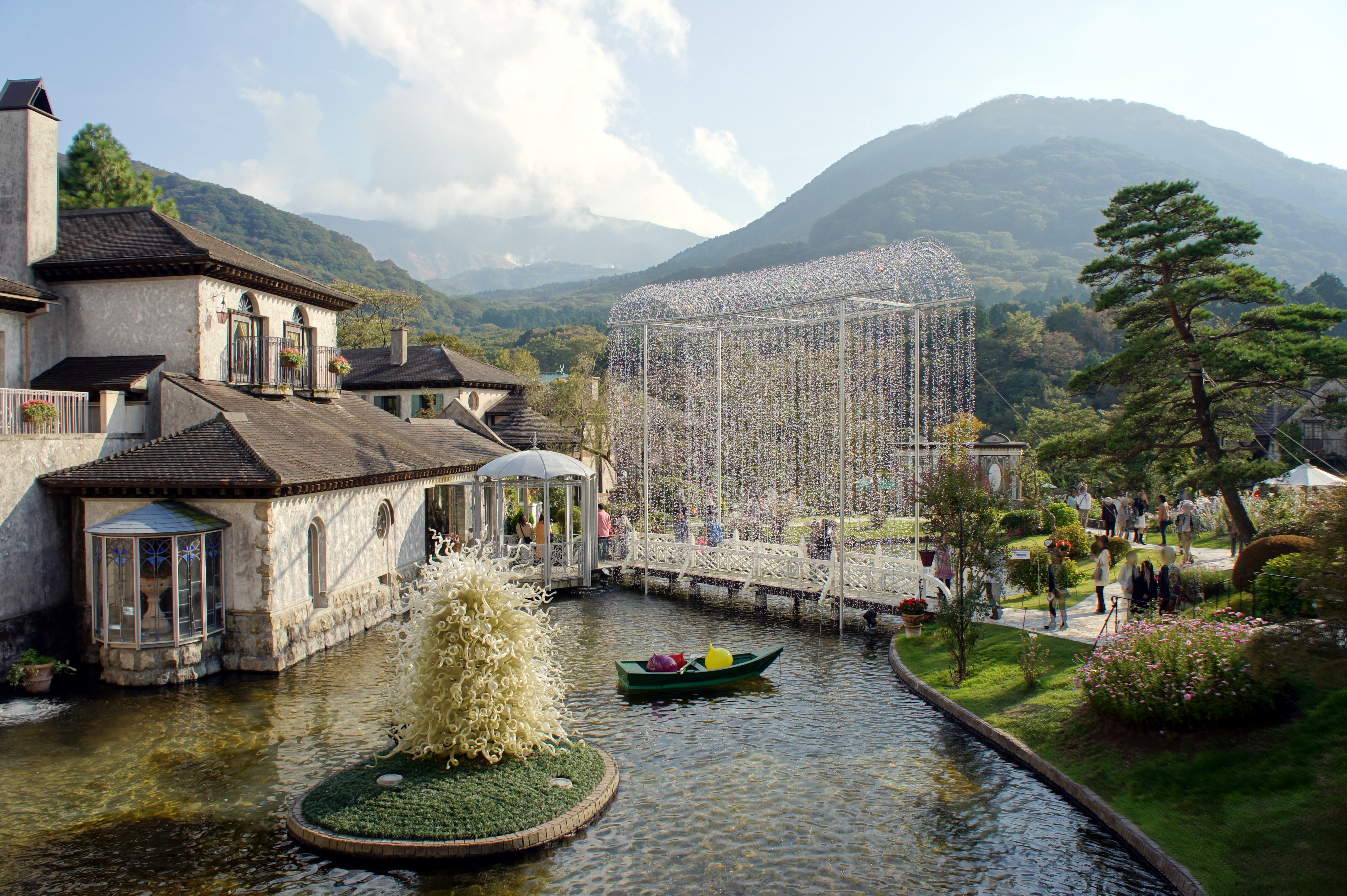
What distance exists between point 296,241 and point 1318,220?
234383 millimetres

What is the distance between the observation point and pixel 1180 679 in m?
11.2

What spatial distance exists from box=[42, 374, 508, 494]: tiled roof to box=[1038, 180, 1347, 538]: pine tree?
692 inches

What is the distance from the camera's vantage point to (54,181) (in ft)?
68.9

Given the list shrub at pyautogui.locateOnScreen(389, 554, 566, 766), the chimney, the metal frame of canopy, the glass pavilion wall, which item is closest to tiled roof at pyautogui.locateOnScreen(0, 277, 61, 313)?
the chimney

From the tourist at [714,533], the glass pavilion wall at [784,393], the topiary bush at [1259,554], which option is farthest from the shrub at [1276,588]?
the tourist at [714,533]

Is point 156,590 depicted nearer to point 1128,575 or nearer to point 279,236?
point 1128,575

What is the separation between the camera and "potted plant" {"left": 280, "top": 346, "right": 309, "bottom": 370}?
23.2 m

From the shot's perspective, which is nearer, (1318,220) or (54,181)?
(54,181)

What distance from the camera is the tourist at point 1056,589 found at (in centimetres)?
1709

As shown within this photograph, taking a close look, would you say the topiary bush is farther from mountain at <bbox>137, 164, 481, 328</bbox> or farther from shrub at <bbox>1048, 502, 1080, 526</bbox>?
mountain at <bbox>137, 164, 481, 328</bbox>

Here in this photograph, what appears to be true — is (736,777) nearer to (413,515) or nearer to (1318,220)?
(413,515)

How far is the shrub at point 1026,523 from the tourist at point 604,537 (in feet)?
51.6

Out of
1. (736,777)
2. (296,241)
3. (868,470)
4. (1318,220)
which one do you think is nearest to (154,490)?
(736,777)

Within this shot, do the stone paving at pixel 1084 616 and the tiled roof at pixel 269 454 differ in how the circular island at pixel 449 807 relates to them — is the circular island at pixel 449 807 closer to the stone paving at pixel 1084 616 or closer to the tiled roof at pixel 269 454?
the tiled roof at pixel 269 454
